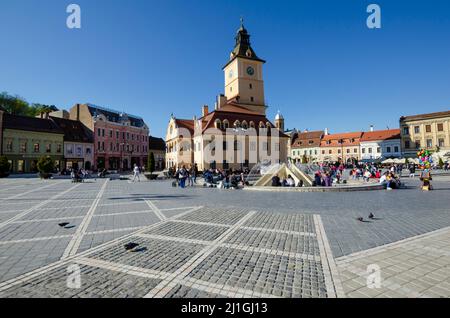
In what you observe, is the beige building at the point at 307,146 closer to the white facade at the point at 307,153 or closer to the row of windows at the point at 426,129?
the white facade at the point at 307,153

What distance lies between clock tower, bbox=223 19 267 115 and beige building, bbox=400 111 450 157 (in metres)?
35.6

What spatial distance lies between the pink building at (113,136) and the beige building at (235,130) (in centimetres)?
1277

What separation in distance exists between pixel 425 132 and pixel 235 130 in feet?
151

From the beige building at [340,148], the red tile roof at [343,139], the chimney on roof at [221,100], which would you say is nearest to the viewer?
the chimney on roof at [221,100]

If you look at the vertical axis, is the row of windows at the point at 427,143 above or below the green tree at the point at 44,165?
above

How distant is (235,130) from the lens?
4244cm

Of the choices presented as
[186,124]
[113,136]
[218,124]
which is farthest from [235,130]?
[113,136]

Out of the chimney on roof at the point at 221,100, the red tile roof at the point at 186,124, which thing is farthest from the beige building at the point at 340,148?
the red tile roof at the point at 186,124

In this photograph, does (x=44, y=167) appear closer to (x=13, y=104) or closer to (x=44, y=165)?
(x=44, y=165)

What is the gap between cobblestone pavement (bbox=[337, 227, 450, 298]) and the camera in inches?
143

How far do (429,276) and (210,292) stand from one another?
3.94 m

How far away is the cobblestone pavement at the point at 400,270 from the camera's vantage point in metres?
3.63

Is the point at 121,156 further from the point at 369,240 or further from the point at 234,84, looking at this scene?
the point at 369,240
